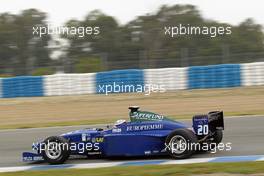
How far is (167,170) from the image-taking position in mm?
7785

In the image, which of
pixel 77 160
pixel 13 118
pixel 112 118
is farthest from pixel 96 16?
pixel 77 160

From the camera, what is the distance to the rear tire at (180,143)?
28.3 ft

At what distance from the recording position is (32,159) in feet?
31.2

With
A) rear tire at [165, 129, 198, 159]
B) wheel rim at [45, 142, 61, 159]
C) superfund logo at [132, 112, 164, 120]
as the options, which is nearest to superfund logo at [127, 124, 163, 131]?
superfund logo at [132, 112, 164, 120]

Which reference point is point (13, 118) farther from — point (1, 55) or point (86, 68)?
point (1, 55)

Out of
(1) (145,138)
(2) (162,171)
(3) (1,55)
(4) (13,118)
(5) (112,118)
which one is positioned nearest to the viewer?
(2) (162,171)

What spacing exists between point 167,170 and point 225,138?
333cm

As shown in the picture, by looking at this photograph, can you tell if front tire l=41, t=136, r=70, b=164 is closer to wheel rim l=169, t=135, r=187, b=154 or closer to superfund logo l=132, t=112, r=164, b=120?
superfund logo l=132, t=112, r=164, b=120

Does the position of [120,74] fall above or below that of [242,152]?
above

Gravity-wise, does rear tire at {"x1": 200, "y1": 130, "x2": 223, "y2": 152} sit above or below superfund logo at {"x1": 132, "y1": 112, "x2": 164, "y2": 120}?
below

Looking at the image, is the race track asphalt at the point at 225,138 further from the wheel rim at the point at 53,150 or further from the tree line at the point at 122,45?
the tree line at the point at 122,45

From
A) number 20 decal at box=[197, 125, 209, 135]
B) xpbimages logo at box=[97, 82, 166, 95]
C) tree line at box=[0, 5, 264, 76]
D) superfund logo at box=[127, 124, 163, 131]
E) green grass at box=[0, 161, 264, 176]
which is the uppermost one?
tree line at box=[0, 5, 264, 76]

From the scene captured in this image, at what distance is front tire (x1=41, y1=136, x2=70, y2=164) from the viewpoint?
364 inches

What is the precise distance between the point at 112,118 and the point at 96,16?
1989 cm
